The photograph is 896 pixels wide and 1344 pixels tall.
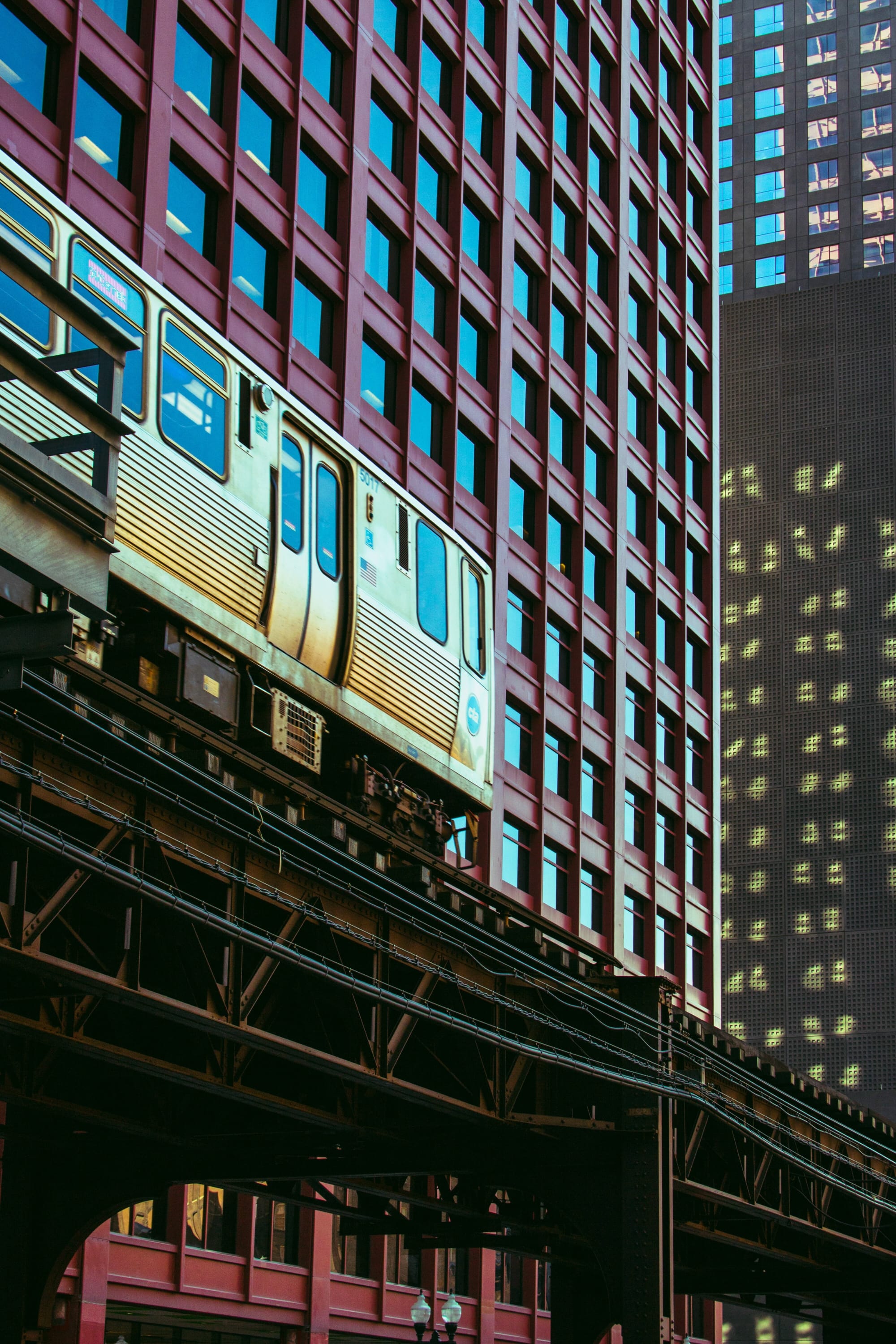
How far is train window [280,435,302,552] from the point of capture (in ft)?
66.2

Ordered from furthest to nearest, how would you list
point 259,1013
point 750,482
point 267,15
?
1. point 750,482
2. point 267,15
3. point 259,1013

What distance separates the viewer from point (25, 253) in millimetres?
14375

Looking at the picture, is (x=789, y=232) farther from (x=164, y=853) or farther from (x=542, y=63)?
(x=164, y=853)

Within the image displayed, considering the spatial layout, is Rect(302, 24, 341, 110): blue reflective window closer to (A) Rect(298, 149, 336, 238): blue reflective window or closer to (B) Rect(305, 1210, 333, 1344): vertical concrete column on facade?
(A) Rect(298, 149, 336, 238): blue reflective window

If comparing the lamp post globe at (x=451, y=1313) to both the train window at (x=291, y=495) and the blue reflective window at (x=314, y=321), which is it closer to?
the train window at (x=291, y=495)

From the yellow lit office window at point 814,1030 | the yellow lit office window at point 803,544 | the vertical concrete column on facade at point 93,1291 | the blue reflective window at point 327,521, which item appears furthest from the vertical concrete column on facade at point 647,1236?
the yellow lit office window at point 803,544

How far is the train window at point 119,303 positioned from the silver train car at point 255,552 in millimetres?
20

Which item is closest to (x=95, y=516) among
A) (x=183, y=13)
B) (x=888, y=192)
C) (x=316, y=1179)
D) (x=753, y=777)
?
(x=316, y=1179)

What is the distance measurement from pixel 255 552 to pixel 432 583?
4741 mm

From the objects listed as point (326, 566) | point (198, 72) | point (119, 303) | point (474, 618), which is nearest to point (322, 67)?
point (198, 72)

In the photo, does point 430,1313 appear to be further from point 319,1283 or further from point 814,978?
point 814,978

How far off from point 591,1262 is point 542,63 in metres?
37.1

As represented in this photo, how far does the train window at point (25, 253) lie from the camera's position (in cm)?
1469

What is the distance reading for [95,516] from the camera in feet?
38.1
